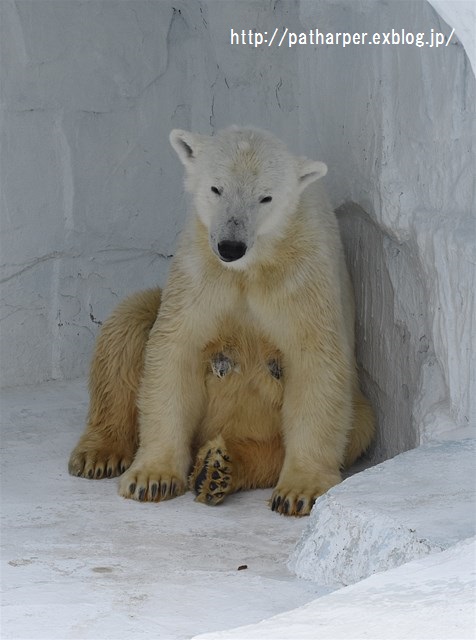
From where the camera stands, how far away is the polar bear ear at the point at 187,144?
10.5 feet

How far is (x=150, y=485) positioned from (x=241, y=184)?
887mm

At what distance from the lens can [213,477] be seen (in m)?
3.08


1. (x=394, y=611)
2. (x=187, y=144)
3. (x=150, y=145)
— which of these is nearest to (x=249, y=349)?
(x=187, y=144)

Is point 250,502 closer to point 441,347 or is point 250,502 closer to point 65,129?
point 441,347

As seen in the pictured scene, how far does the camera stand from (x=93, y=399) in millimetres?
3498

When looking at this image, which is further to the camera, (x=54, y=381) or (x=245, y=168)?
(x=54, y=381)

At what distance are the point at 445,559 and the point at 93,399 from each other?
186 cm

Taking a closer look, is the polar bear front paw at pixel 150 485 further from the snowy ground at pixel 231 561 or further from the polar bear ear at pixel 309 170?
the polar bear ear at pixel 309 170

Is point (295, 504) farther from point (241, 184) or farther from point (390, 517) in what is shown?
point (241, 184)

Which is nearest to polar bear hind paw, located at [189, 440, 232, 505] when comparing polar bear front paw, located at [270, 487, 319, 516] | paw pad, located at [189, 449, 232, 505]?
paw pad, located at [189, 449, 232, 505]

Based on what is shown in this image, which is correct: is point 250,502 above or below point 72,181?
below

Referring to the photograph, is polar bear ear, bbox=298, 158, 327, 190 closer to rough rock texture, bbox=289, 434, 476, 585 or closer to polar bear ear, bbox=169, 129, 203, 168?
polar bear ear, bbox=169, 129, 203, 168

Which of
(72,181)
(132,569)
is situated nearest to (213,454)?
(132,569)

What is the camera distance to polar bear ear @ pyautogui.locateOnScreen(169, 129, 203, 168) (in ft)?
10.5
